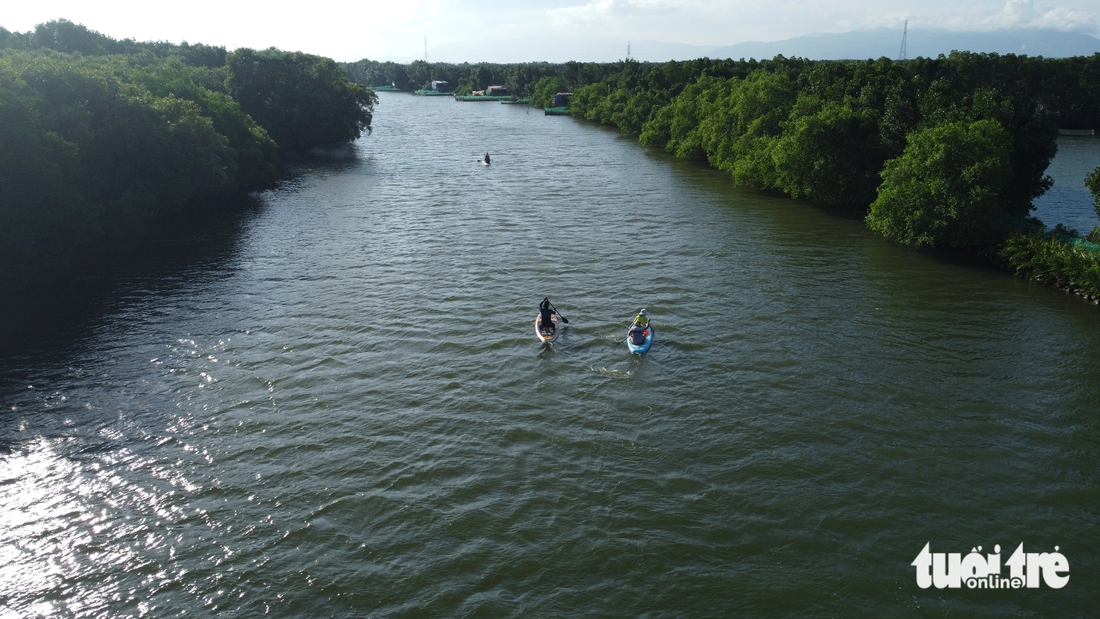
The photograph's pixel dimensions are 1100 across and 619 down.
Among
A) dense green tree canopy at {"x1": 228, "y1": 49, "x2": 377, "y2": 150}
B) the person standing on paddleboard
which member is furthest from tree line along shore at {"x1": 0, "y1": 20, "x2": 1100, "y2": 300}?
the person standing on paddleboard

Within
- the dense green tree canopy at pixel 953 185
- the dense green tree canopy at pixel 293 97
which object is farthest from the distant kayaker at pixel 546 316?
the dense green tree canopy at pixel 293 97

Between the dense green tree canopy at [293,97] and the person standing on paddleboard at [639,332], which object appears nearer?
the person standing on paddleboard at [639,332]

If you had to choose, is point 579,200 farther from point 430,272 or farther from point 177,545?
point 177,545

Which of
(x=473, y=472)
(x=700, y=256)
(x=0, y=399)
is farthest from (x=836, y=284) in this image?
(x=0, y=399)

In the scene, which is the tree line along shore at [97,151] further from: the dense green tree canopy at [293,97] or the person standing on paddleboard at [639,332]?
the person standing on paddleboard at [639,332]

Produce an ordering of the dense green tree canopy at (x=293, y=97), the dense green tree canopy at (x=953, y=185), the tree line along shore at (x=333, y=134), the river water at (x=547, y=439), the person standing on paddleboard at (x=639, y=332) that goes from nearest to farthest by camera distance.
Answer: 1. the river water at (x=547, y=439)
2. the person standing on paddleboard at (x=639, y=332)
3. the tree line along shore at (x=333, y=134)
4. the dense green tree canopy at (x=953, y=185)
5. the dense green tree canopy at (x=293, y=97)

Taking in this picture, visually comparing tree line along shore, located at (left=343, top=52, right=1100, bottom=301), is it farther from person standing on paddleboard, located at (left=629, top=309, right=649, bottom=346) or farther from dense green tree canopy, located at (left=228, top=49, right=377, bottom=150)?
dense green tree canopy, located at (left=228, top=49, right=377, bottom=150)
